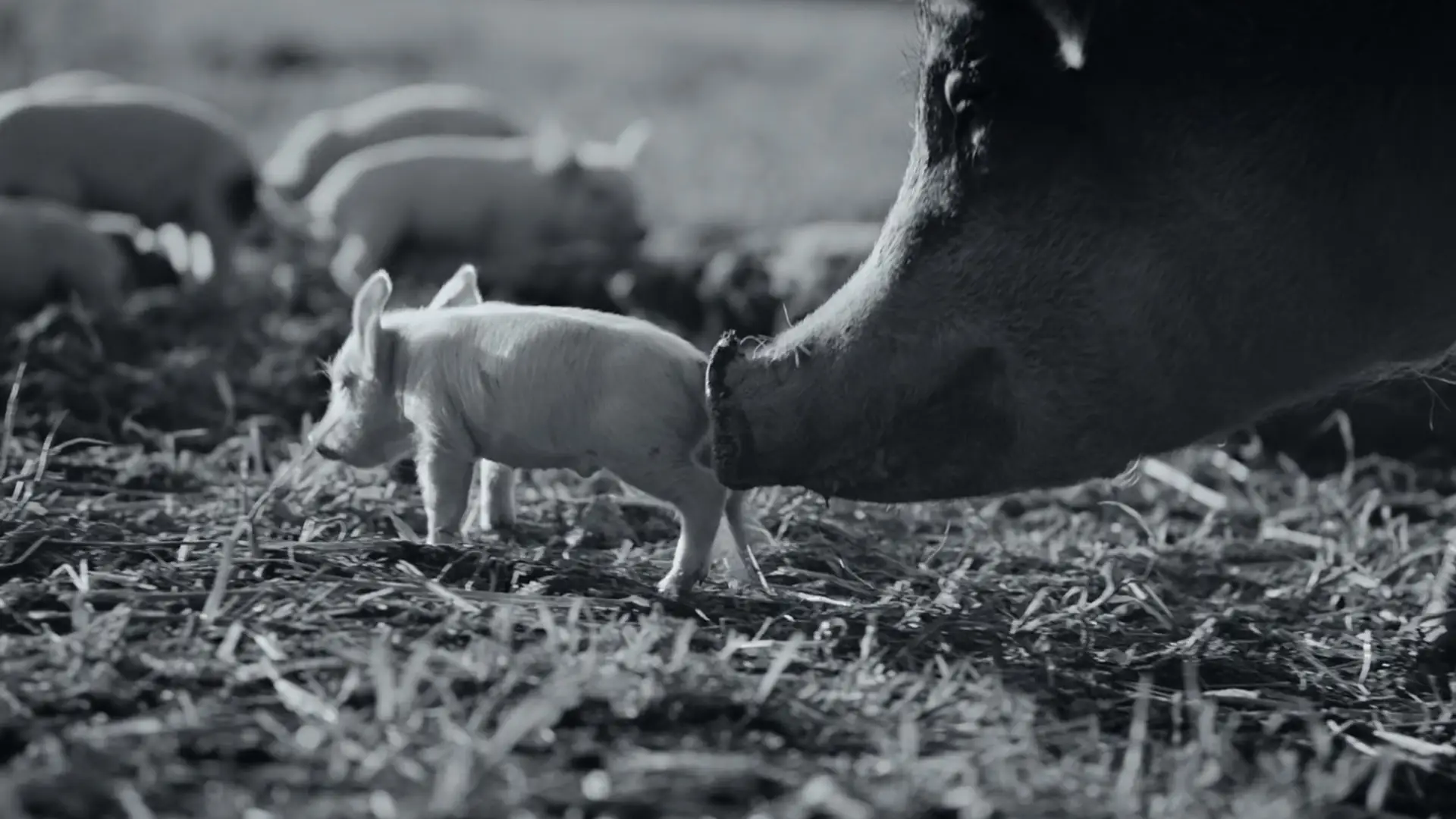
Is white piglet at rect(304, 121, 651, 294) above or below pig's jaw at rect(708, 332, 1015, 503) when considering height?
above

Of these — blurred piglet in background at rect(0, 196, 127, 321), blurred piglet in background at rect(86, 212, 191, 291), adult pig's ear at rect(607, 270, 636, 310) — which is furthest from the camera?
blurred piglet in background at rect(86, 212, 191, 291)

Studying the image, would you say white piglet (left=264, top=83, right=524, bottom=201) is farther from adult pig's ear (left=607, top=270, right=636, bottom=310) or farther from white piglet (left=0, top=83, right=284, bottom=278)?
adult pig's ear (left=607, top=270, right=636, bottom=310)

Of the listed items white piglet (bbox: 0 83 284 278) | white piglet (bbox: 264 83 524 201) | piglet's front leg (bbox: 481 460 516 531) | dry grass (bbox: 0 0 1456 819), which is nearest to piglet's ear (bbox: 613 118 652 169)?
white piglet (bbox: 264 83 524 201)

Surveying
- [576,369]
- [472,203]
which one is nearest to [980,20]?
[576,369]

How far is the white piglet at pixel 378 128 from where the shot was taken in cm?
881

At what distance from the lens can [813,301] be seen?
629 cm

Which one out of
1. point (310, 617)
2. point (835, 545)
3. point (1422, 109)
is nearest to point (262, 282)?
point (835, 545)

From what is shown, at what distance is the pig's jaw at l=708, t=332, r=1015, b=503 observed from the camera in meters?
2.86

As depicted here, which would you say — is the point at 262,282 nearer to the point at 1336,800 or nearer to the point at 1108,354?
the point at 1108,354

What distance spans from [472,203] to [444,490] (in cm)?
485

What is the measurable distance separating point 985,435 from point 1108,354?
0.21 m

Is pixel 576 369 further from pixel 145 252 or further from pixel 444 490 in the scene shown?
pixel 145 252

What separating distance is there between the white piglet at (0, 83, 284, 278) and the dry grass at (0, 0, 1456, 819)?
2225mm

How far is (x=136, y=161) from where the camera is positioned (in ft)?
23.7
